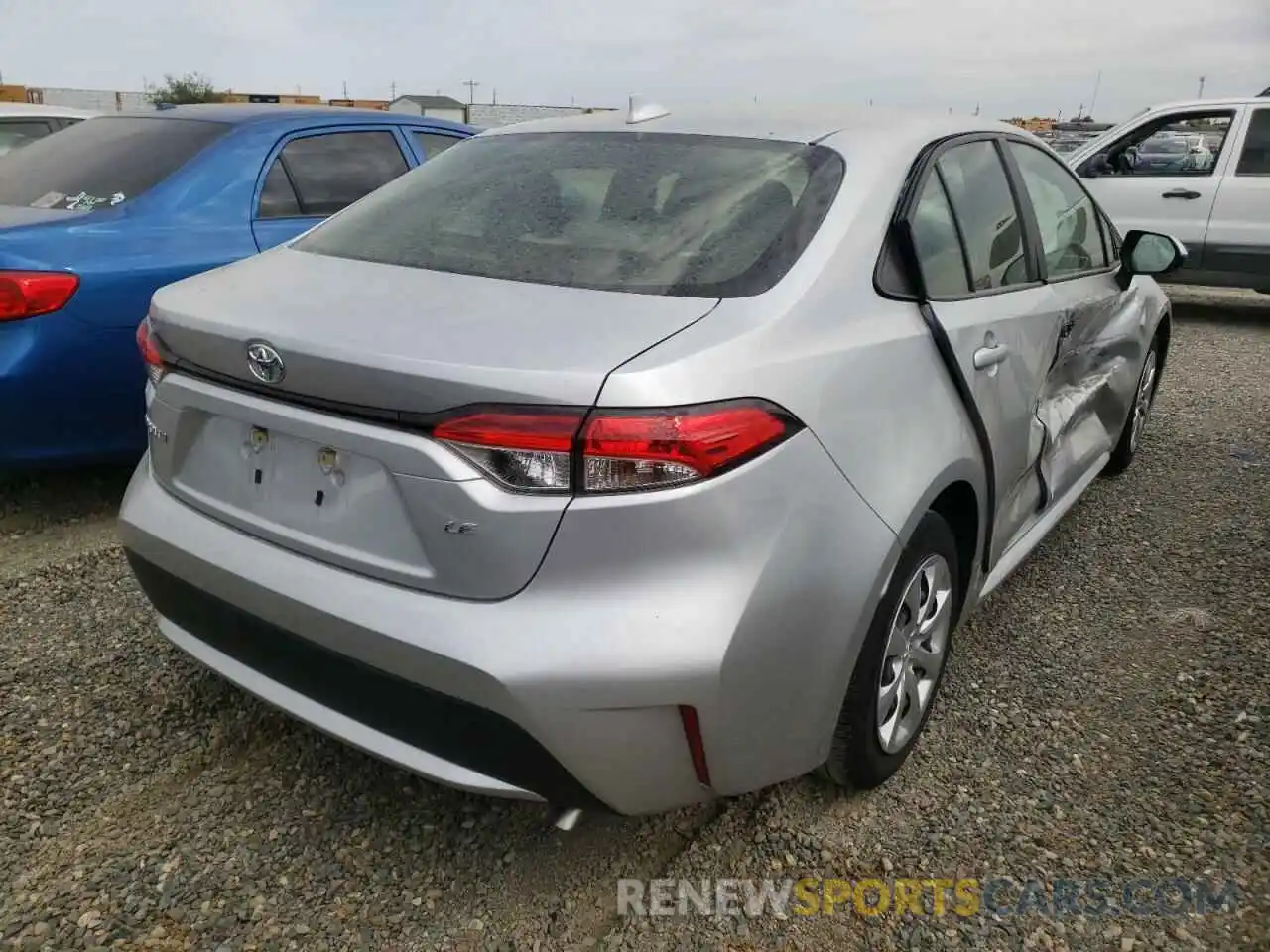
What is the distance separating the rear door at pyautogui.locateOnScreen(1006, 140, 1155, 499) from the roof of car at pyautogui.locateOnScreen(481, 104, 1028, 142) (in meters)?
0.47

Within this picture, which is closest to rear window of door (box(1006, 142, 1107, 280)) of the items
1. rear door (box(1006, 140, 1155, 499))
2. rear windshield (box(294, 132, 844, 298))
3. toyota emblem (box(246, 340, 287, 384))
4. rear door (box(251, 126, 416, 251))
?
rear door (box(1006, 140, 1155, 499))

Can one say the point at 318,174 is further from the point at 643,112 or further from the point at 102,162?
the point at 643,112

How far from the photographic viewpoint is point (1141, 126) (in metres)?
8.38

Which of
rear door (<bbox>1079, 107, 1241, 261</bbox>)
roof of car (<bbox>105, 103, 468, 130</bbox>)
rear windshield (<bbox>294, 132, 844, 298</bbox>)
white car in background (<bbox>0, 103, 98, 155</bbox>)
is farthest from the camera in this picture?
rear door (<bbox>1079, 107, 1241, 261</bbox>)

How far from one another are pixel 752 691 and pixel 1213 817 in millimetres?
1340

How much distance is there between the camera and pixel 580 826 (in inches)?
90.1

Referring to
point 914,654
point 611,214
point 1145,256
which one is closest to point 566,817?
point 914,654

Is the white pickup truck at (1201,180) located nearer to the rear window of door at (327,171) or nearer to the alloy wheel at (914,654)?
the rear window of door at (327,171)

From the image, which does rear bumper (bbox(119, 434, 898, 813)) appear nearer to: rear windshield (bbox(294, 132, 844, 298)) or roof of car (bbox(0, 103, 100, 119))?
rear windshield (bbox(294, 132, 844, 298))

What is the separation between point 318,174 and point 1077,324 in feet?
10.3

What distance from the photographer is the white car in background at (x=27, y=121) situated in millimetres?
7375

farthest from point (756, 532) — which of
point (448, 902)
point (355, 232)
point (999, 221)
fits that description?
point (999, 221)

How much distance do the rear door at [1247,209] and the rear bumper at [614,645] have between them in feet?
25.7

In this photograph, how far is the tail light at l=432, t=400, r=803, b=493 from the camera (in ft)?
5.28
